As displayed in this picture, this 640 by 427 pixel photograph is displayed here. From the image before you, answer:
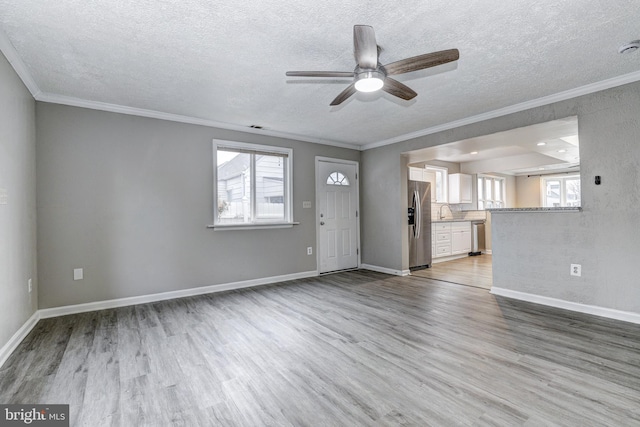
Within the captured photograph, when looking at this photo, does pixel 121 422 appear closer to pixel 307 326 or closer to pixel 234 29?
pixel 307 326

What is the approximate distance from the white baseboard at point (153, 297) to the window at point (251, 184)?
3.01ft

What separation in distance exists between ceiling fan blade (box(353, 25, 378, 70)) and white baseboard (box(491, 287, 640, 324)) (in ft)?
11.1

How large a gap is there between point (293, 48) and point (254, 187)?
2577 millimetres

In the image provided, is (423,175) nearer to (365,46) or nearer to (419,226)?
(419,226)

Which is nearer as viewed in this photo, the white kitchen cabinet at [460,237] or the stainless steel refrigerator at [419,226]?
the stainless steel refrigerator at [419,226]

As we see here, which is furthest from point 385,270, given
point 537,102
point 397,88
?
point 397,88

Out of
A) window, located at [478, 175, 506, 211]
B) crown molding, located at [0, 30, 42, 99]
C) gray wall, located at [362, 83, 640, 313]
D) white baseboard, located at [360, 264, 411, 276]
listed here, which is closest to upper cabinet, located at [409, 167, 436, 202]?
window, located at [478, 175, 506, 211]

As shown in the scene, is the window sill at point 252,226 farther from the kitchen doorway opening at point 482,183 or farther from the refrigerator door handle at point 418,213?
the kitchen doorway opening at point 482,183

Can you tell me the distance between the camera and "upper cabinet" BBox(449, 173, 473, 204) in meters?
7.36

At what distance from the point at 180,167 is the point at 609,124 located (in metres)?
4.98

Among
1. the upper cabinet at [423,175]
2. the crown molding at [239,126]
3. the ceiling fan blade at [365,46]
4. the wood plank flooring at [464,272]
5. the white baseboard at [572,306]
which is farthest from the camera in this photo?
the upper cabinet at [423,175]

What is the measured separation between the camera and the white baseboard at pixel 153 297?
3322mm

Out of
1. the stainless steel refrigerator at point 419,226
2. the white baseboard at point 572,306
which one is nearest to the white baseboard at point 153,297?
the stainless steel refrigerator at point 419,226

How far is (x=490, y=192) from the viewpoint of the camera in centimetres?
812
